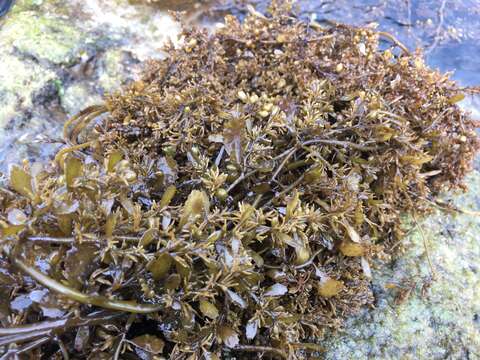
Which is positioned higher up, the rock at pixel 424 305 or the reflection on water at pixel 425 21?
the reflection on water at pixel 425 21

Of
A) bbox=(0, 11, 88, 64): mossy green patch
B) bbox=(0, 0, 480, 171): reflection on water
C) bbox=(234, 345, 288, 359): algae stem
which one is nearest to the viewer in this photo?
bbox=(234, 345, 288, 359): algae stem

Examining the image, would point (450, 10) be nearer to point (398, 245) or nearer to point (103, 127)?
point (398, 245)

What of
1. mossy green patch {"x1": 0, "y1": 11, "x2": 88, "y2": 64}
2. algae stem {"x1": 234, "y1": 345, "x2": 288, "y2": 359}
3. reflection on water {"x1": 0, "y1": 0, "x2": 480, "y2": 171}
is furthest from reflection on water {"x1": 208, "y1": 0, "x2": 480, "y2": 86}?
algae stem {"x1": 234, "y1": 345, "x2": 288, "y2": 359}

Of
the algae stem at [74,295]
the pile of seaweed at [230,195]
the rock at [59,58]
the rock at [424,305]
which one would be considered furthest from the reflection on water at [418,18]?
the algae stem at [74,295]

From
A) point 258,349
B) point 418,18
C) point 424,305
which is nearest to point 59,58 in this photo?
point 258,349

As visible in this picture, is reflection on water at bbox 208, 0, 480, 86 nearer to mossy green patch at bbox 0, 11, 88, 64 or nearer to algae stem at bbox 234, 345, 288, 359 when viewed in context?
mossy green patch at bbox 0, 11, 88, 64

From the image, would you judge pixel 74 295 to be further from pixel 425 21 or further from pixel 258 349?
pixel 425 21

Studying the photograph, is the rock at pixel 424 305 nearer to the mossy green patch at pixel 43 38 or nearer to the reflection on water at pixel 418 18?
the reflection on water at pixel 418 18

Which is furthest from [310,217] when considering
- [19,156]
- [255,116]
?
[19,156]
